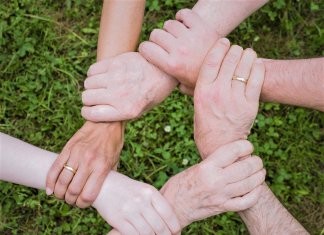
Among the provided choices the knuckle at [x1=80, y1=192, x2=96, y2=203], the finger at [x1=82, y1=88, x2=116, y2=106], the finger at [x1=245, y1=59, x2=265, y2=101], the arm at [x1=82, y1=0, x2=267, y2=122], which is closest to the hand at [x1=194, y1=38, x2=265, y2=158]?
the finger at [x1=245, y1=59, x2=265, y2=101]

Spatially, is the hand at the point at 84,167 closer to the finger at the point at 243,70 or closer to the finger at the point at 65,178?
the finger at the point at 65,178

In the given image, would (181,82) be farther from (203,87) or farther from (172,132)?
(172,132)

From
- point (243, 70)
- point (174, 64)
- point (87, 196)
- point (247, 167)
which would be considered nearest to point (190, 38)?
point (174, 64)

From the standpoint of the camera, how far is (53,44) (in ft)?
11.5

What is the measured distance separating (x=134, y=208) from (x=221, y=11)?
110 centimetres

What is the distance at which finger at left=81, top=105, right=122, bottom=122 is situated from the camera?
8.21 feet

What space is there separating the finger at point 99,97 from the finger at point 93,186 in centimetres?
33

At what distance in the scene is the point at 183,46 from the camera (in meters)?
2.50

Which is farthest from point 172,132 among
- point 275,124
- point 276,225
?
point 276,225

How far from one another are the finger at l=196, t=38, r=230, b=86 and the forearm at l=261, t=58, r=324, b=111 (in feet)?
0.78

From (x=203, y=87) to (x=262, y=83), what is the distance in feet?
0.93

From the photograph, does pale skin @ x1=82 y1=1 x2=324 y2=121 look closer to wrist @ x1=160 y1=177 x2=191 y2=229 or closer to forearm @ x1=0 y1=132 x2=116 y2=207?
forearm @ x1=0 y1=132 x2=116 y2=207

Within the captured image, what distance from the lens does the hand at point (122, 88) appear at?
8.21 ft

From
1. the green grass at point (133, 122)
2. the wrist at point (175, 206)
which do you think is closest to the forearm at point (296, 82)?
the wrist at point (175, 206)
